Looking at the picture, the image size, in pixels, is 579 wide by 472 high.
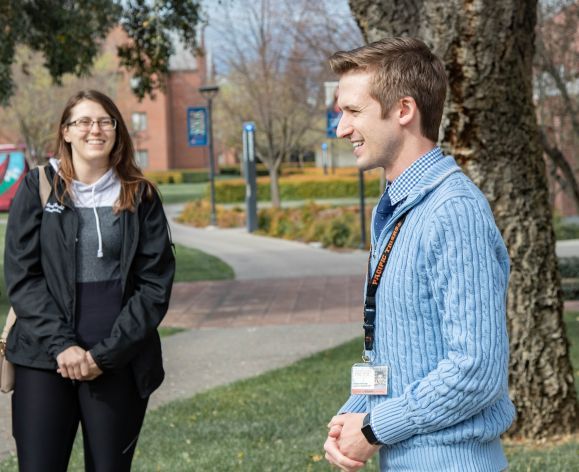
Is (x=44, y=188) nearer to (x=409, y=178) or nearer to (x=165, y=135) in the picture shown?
(x=409, y=178)

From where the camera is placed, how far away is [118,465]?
3.85m

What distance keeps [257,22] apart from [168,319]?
1931 cm

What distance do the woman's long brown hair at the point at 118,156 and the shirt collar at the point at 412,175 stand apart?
1.77 m

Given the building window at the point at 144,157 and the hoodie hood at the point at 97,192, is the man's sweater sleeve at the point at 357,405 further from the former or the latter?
the building window at the point at 144,157

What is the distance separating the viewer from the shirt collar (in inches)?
91.4

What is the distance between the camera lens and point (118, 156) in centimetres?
408

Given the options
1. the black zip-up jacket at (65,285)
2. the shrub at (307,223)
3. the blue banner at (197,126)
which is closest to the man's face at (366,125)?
the black zip-up jacket at (65,285)

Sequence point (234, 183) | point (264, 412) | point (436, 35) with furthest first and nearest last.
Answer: point (234, 183) < point (264, 412) < point (436, 35)

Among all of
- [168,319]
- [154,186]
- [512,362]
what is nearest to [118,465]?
[154,186]

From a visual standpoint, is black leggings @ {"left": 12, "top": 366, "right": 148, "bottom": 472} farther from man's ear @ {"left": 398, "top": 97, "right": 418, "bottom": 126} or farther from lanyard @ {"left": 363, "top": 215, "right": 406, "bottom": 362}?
man's ear @ {"left": 398, "top": 97, "right": 418, "bottom": 126}

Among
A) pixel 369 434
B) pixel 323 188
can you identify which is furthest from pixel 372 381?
pixel 323 188

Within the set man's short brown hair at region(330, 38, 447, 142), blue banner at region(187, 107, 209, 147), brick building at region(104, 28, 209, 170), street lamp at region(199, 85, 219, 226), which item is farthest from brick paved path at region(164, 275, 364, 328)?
brick building at region(104, 28, 209, 170)

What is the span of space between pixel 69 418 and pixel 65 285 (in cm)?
47

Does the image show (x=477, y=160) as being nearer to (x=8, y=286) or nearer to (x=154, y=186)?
(x=154, y=186)
